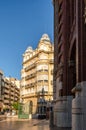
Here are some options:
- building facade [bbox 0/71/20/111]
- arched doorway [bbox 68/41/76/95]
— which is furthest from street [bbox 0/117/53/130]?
building facade [bbox 0/71/20/111]

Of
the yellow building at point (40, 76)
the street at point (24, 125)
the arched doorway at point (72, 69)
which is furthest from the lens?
the yellow building at point (40, 76)

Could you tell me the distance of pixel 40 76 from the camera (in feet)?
356

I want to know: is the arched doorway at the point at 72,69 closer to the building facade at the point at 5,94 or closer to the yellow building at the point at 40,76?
the yellow building at the point at 40,76

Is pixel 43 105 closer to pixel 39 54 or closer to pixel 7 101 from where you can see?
pixel 39 54

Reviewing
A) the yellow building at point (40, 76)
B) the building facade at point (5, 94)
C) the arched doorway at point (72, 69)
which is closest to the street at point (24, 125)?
the arched doorway at point (72, 69)

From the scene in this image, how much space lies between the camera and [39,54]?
112875mm

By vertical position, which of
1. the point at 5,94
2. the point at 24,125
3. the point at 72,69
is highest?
the point at 5,94

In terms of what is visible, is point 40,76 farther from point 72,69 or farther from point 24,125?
point 72,69

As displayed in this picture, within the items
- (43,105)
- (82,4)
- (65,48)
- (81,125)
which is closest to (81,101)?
(81,125)

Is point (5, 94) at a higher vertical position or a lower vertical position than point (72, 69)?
higher

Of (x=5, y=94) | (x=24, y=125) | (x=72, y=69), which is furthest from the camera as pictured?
(x=5, y=94)

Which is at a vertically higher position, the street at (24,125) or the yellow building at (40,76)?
the yellow building at (40,76)

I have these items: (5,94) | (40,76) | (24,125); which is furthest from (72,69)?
(5,94)

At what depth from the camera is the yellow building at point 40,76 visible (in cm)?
10750
